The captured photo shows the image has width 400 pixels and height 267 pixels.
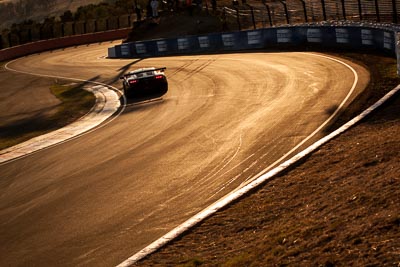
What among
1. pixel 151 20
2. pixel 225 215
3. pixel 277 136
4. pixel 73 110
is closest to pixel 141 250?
pixel 225 215

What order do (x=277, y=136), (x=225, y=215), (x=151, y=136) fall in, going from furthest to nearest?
(x=151, y=136), (x=277, y=136), (x=225, y=215)

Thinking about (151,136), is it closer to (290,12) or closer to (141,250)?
(141,250)

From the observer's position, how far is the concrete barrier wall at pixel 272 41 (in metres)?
32.4

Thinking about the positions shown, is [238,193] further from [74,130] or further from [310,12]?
[310,12]

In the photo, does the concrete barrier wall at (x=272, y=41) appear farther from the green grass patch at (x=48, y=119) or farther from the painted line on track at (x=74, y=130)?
the green grass patch at (x=48, y=119)

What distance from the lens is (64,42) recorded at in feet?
222

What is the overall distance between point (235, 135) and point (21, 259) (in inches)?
341

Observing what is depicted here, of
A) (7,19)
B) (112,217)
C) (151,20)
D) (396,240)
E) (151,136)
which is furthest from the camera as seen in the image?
(7,19)

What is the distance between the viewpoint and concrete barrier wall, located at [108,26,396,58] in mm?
32406

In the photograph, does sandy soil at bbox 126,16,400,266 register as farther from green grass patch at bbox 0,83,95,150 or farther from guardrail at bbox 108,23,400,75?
green grass patch at bbox 0,83,95,150

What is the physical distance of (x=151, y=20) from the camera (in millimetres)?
60031

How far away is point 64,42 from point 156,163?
52.1 metres

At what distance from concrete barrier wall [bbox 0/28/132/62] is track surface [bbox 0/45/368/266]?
37599mm

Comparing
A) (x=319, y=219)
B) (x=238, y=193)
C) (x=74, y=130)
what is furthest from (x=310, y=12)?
(x=319, y=219)
